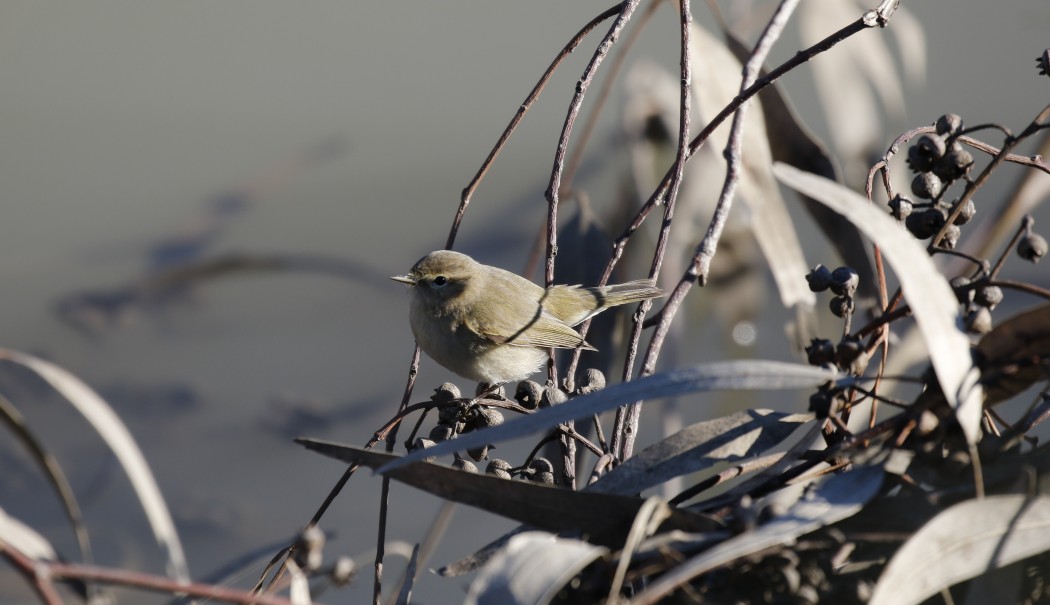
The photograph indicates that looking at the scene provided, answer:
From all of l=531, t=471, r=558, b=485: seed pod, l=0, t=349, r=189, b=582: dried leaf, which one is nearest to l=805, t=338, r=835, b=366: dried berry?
l=531, t=471, r=558, b=485: seed pod

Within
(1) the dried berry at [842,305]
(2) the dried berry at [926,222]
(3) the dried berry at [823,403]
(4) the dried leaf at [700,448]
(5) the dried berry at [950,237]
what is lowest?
(4) the dried leaf at [700,448]

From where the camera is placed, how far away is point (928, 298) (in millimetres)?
1136

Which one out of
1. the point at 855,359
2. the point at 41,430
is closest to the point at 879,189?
the point at 855,359

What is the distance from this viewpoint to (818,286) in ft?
5.05

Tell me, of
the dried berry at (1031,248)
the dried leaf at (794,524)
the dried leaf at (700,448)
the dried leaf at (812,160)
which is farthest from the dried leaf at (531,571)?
the dried leaf at (812,160)

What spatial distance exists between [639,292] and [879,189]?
46.8 inches

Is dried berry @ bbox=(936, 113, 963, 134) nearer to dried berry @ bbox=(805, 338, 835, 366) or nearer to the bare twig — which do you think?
dried berry @ bbox=(805, 338, 835, 366)

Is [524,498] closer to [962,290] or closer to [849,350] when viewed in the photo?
[849,350]

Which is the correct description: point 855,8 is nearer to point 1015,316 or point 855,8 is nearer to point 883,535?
point 1015,316

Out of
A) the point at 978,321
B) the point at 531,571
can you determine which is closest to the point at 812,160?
the point at 978,321

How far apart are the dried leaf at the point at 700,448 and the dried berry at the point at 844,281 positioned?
0.21 meters

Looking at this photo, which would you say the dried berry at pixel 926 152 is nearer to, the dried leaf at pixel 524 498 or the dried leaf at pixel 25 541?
the dried leaf at pixel 524 498

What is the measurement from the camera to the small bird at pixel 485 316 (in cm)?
→ 304

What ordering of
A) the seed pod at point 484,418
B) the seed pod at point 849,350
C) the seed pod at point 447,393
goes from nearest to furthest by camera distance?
the seed pod at point 849,350 < the seed pod at point 447,393 < the seed pod at point 484,418
